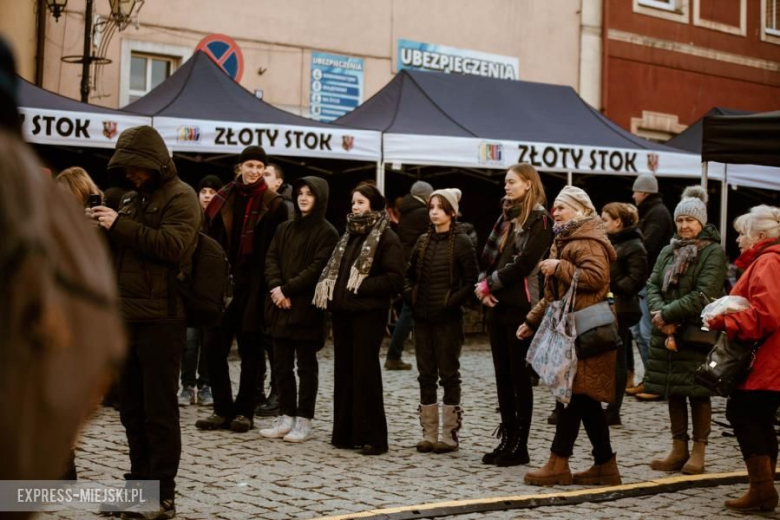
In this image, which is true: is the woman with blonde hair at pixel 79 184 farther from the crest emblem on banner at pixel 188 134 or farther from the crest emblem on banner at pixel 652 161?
the crest emblem on banner at pixel 652 161

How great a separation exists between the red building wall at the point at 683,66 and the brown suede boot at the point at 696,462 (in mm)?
16037

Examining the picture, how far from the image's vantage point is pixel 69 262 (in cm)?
180

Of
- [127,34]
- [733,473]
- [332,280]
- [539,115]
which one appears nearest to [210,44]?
[127,34]

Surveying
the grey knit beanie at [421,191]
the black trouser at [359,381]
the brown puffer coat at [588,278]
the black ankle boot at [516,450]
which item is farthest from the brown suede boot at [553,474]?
the grey knit beanie at [421,191]

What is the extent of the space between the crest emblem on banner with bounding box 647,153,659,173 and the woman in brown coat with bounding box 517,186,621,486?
9.29 m

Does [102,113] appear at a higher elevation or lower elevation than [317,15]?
lower

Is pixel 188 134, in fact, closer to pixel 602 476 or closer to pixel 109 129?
pixel 109 129

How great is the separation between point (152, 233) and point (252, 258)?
3067 millimetres

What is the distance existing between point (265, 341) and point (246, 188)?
1642 millimetres

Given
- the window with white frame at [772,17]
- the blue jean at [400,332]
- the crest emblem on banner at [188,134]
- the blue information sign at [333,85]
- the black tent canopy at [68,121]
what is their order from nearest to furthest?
1. the black tent canopy at [68,121]
2. the blue jean at [400,332]
3. the crest emblem on banner at [188,134]
4. the blue information sign at [333,85]
5. the window with white frame at [772,17]

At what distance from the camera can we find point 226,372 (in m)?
8.46

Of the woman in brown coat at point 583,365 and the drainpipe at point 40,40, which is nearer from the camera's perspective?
the woman in brown coat at point 583,365

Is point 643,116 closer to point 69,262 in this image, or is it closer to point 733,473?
point 733,473

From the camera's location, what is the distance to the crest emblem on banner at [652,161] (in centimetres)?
1575
